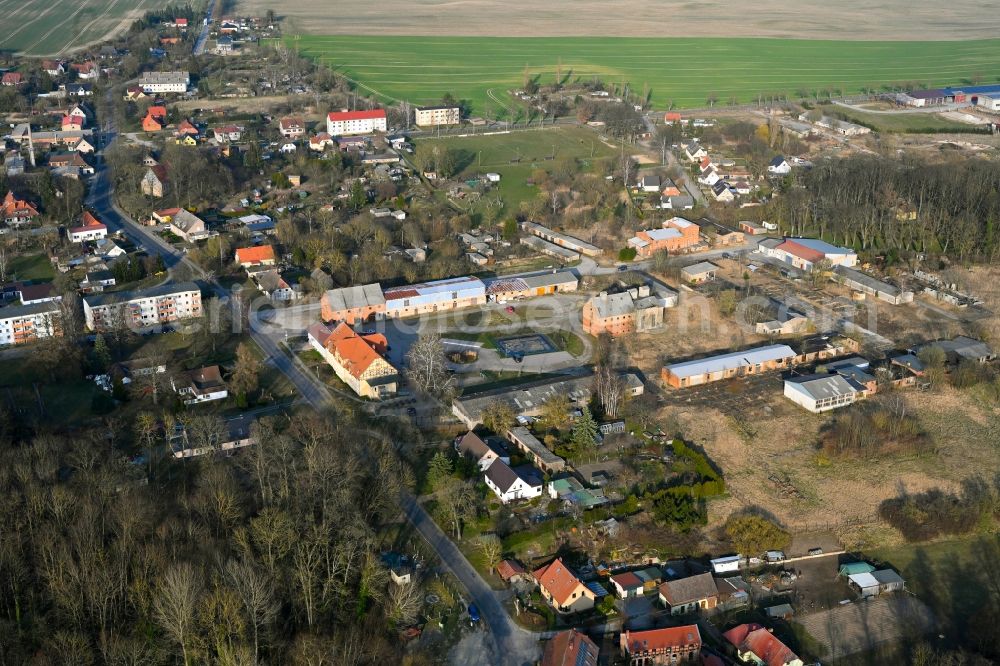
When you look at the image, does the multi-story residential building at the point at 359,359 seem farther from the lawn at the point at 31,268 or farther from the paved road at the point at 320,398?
the lawn at the point at 31,268

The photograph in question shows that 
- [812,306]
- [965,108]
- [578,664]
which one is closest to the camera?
[578,664]

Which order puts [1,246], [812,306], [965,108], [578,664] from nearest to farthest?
[578,664] < [812,306] < [1,246] < [965,108]

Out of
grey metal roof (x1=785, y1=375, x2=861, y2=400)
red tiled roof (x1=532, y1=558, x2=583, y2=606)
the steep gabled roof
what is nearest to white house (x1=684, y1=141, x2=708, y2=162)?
grey metal roof (x1=785, y1=375, x2=861, y2=400)

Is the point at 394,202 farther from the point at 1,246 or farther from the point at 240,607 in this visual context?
the point at 240,607

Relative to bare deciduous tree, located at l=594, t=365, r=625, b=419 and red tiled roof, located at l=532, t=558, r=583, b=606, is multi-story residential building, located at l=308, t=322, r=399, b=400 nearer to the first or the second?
bare deciduous tree, located at l=594, t=365, r=625, b=419

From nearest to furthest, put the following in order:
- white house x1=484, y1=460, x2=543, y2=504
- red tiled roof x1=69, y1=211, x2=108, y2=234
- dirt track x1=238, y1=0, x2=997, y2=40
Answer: white house x1=484, y1=460, x2=543, y2=504
red tiled roof x1=69, y1=211, x2=108, y2=234
dirt track x1=238, y1=0, x2=997, y2=40

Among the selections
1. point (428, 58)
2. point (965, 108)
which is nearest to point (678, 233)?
point (965, 108)

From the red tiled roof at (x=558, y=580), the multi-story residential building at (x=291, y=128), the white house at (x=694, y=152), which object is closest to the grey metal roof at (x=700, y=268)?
the white house at (x=694, y=152)
